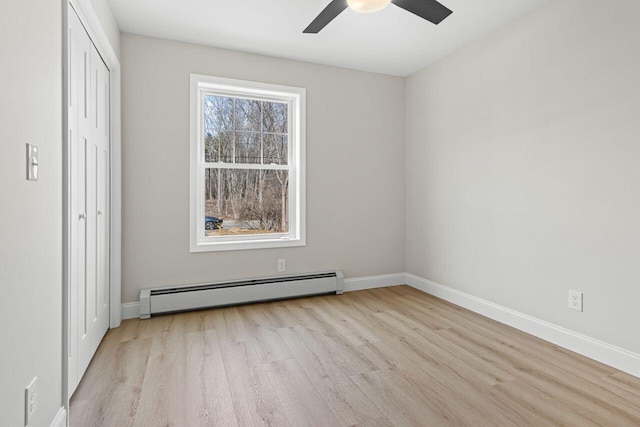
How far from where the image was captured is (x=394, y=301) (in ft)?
11.9

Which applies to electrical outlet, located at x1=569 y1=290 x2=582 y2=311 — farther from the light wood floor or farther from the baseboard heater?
the baseboard heater

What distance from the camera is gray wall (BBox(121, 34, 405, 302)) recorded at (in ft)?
10.3

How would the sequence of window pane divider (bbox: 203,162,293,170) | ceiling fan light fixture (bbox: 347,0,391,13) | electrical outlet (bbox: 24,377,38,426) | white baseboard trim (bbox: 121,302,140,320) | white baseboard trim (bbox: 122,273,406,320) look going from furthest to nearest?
white baseboard trim (bbox: 122,273,406,320)
window pane divider (bbox: 203,162,293,170)
white baseboard trim (bbox: 121,302,140,320)
ceiling fan light fixture (bbox: 347,0,391,13)
electrical outlet (bbox: 24,377,38,426)

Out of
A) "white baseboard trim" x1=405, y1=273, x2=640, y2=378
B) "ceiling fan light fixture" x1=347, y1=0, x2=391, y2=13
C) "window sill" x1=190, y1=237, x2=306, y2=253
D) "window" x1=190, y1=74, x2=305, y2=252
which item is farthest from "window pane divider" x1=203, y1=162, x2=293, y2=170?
"white baseboard trim" x1=405, y1=273, x2=640, y2=378

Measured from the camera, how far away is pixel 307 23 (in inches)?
116

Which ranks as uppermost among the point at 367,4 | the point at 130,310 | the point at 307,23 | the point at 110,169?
the point at 307,23

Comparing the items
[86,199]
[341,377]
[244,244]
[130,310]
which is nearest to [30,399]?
[86,199]

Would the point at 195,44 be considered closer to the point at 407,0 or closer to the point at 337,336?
the point at 407,0

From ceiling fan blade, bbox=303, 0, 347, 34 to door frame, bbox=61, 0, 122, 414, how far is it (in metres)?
1.38

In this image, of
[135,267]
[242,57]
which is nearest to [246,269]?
[135,267]

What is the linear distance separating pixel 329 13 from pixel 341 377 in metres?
2.32

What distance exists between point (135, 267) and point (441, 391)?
8.80 feet

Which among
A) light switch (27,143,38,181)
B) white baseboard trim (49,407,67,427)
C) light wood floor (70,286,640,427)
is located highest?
light switch (27,143,38,181)

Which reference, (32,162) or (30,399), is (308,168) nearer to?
(32,162)
